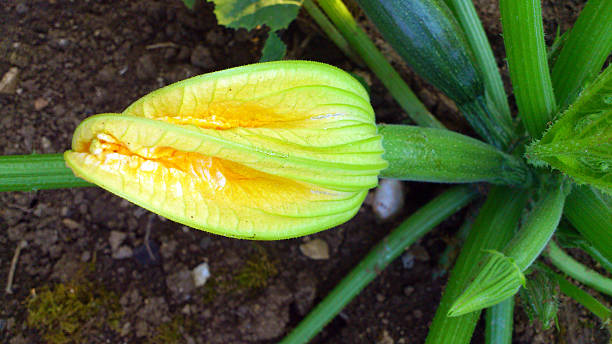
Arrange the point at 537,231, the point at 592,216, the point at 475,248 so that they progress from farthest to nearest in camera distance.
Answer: the point at 475,248, the point at 592,216, the point at 537,231

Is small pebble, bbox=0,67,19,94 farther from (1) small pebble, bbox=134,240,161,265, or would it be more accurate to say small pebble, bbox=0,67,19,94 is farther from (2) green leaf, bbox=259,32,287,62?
(2) green leaf, bbox=259,32,287,62

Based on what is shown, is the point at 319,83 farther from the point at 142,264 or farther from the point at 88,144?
the point at 142,264

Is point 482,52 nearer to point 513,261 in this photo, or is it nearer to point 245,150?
point 513,261

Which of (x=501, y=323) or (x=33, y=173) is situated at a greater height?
(x=33, y=173)

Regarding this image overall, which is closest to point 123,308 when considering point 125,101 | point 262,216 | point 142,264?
point 142,264

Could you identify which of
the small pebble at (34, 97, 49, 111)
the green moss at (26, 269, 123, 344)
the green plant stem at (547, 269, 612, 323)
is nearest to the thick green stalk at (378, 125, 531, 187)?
the green plant stem at (547, 269, 612, 323)

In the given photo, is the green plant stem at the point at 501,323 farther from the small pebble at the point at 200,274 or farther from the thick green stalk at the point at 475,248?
the small pebble at the point at 200,274

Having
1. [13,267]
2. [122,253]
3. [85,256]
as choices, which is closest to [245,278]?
[122,253]
